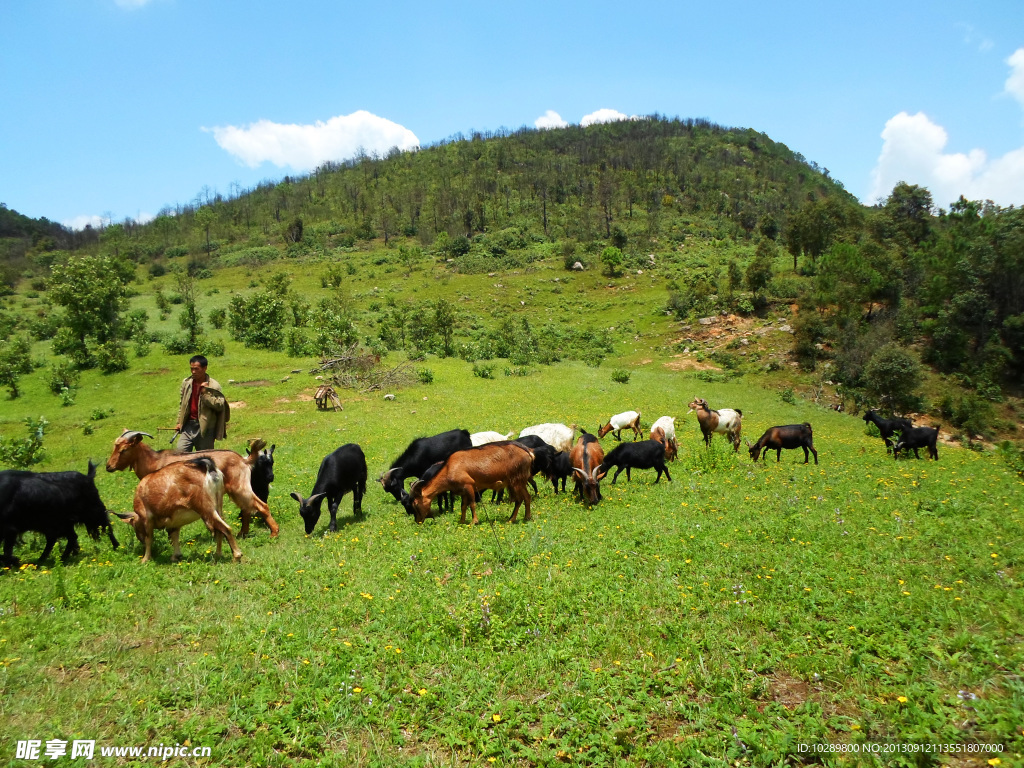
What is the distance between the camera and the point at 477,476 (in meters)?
10.6

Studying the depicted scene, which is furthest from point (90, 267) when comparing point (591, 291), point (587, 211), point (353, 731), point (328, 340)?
point (587, 211)

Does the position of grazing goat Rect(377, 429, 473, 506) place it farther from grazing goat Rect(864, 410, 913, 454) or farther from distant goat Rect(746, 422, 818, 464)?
grazing goat Rect(864, 410, 913, 454)

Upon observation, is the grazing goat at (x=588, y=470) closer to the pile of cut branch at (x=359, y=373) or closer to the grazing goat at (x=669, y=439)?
the grazing goat at (x=669, y=439)

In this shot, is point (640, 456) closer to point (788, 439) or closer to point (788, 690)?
point (788, 439)

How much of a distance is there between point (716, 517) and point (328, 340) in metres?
30.5

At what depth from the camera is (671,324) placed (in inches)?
2190

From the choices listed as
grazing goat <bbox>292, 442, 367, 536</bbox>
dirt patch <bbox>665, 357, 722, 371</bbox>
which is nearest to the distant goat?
grazing goat <bbox>292, 442, 367, 536</bbox>

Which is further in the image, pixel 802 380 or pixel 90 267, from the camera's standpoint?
pixel 802 380

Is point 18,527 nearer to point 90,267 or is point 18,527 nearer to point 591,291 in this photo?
point 90,267

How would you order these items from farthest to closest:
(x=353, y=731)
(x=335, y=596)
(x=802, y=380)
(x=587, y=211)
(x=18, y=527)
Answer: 1. (x=587, y=211)
2. (x=802, y=380)
3. (x=18, y=527)
4. (x=335, y=596)
5. (x=353, y=731)

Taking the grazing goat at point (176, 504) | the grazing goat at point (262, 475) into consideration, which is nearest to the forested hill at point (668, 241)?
the grazing goat at point (262, 475)

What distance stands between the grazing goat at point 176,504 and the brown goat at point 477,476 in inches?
145

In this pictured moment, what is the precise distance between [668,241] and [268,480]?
88544 mm

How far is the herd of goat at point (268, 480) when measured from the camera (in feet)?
26.4
